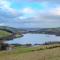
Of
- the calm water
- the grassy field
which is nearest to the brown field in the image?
the grassy field

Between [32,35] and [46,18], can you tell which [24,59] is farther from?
[46,18]

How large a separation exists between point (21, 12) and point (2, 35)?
1.17 ft

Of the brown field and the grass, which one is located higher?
the grass

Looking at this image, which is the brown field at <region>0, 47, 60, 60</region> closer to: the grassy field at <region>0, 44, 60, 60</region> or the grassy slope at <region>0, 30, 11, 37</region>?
the grassy field at <region>0, 44, 60, 60</region>

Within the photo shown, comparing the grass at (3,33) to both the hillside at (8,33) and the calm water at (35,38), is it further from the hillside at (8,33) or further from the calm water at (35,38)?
the calm water at (35,38)

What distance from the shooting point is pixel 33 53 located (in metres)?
1.97

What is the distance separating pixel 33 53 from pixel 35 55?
3cm

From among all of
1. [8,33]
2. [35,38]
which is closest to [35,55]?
[35,38]

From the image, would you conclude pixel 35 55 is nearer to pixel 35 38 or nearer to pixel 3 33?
pixel 35 38

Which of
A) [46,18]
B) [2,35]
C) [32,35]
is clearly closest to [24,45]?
[32,35]

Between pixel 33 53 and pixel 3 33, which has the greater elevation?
pixel 3 33

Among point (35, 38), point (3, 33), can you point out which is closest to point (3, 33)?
point (3, 33)

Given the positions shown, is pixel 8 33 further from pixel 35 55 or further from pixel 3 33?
pixel 35 55

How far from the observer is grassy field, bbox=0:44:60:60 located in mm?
1902
